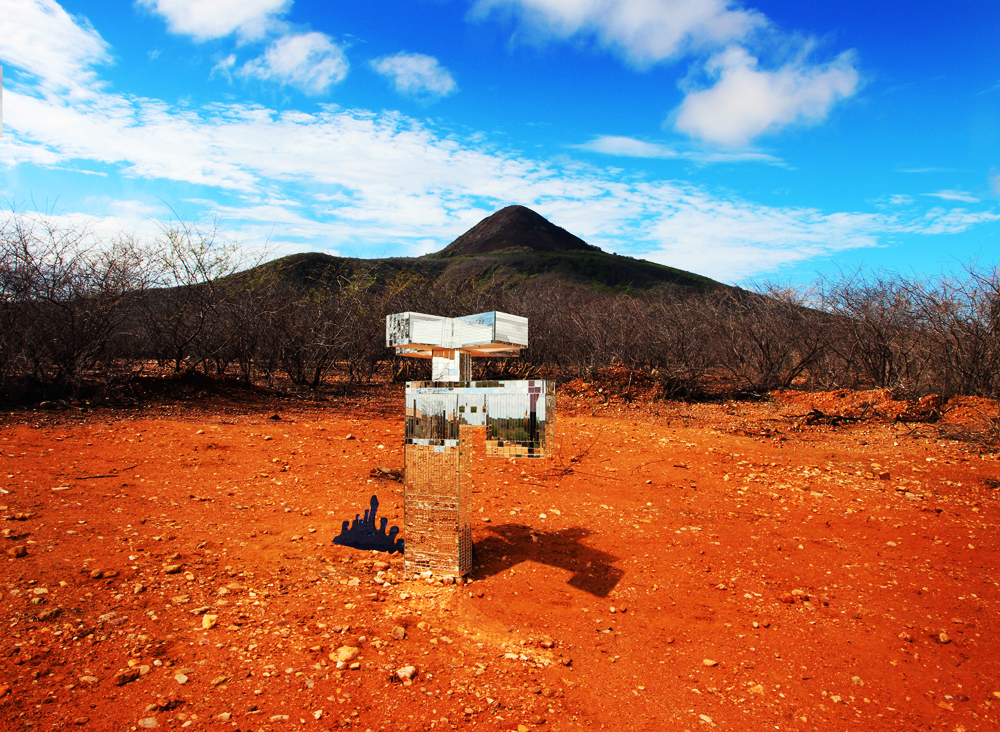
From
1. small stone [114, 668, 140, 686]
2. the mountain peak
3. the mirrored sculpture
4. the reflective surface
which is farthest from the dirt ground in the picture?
the mountain peak

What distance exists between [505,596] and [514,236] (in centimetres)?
8104

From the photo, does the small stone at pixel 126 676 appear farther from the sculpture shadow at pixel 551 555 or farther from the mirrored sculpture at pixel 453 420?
the sculpture shadow at pixel 551 555

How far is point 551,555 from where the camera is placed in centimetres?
379

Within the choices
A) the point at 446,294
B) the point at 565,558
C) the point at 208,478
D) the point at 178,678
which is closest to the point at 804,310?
the point at 446,294

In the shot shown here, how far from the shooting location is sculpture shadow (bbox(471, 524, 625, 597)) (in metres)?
3.45

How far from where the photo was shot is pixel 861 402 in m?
9.03

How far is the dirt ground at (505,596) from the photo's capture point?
7.23 feet

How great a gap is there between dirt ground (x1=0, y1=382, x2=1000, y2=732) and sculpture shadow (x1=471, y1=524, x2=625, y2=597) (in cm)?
2

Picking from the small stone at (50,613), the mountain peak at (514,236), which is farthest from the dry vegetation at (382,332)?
the mountain peak at (514,236)

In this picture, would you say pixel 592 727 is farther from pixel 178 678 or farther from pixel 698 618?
pixel 178 678

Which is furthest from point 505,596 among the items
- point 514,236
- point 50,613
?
point 514,236

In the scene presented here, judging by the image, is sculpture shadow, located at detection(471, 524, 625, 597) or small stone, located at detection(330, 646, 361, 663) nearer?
small stone, located at detection(330, 646, 361, 663)

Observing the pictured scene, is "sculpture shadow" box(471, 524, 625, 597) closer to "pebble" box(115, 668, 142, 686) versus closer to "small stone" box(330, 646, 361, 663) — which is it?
"small stone" box(330, 646, 361, 663)

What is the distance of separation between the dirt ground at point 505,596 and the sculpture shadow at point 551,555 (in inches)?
0.8
